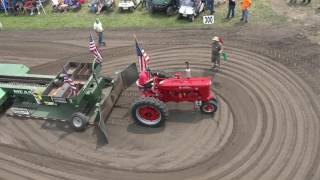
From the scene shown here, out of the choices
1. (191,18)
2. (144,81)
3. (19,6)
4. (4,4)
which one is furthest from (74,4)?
(144,81)

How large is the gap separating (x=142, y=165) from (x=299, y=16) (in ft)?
39.4

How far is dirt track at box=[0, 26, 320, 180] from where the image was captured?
1162cm

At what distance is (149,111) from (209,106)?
1.98m

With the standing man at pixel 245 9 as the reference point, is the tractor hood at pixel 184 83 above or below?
below

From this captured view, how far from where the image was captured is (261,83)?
15.0 meters

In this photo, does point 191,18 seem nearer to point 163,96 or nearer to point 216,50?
point 216,50

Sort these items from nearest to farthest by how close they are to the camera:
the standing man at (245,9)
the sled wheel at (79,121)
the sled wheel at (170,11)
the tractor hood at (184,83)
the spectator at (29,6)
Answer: the tractor hood at (184,83), the sled wheel at (79,121), the standing man at (245,9), the sled wheel at (170,11), the spectator at (29,6)

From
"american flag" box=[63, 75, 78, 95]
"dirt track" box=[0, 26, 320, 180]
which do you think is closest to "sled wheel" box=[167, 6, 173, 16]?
"dirt track" box=[0, 26, 320, 180]

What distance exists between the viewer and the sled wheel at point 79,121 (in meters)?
13.2

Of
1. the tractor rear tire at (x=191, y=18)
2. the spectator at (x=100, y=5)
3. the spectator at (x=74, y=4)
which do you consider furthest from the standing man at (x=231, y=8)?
the spectator at (x=74, y=4)

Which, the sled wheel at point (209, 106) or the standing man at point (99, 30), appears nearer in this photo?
the sled wheel at point (209, 106)

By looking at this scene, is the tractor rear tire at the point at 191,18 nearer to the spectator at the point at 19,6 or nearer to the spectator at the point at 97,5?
the spectator at the point at 97,5

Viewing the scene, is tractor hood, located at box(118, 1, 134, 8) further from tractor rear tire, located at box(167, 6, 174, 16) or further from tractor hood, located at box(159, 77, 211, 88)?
tractor hood, located at box(159, 77, 211, 88)

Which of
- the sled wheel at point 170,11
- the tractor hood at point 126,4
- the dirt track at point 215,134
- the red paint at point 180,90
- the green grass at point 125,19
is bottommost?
the dirt track at point 215,134
